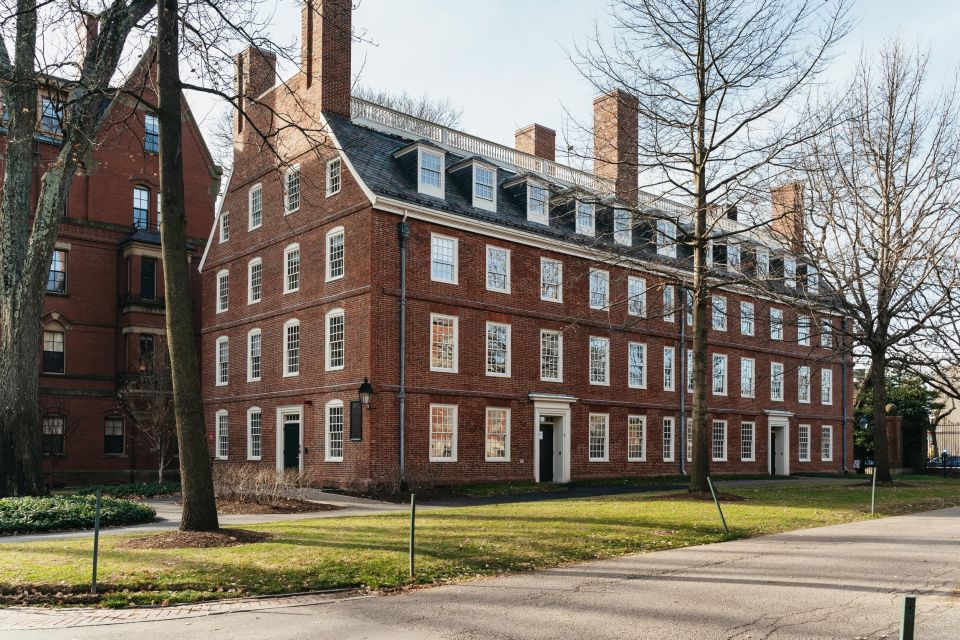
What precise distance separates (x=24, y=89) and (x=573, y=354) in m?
19.9

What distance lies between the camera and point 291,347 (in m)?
29.0

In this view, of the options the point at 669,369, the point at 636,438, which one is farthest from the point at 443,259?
the point at 669,369

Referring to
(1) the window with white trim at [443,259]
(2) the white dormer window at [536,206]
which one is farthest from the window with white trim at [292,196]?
(2) the white dormer window at [536,206]

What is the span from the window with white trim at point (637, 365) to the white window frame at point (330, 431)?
12340 mm

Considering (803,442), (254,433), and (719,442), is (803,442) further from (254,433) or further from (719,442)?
(254,433)

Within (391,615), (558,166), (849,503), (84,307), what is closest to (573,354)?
(558,166)

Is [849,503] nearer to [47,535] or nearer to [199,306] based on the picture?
[47,535]

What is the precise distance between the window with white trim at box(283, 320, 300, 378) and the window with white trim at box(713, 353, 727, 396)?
1885cm

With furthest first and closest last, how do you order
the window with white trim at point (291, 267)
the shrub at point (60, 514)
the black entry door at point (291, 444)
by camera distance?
the window with white trim at point (291, 267) → the black entry door at point (291, 444) → the shrub at point (60, 514)

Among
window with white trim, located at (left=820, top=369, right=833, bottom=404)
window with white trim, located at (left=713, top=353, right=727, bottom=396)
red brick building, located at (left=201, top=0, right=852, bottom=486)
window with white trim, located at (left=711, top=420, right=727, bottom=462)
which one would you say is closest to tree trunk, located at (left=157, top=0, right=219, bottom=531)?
red brick building, located at (left=201, top=0, right=852, bottom=486)

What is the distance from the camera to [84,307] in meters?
35.9

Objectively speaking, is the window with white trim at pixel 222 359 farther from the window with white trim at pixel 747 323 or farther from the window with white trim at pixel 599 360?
the window with white trim at pixel 747 323

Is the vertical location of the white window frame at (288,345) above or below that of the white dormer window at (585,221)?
below

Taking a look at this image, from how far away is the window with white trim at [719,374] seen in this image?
37.6 metres
